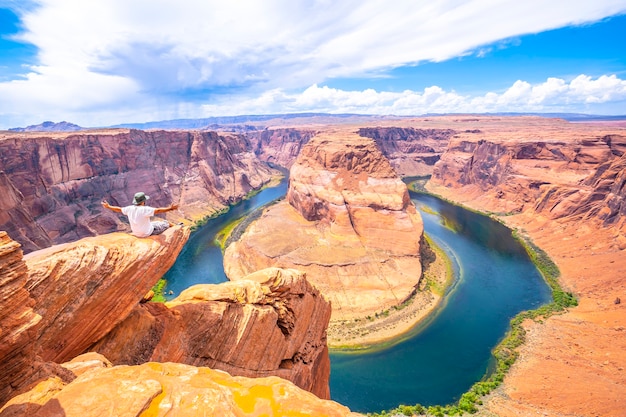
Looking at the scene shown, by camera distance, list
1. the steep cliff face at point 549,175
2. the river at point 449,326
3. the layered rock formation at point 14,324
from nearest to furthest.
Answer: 1. the layered rock formation at point 14,324
2. the river at point 449,326
3. the steep cliff face at point 549,175

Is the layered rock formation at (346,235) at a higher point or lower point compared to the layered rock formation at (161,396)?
lower

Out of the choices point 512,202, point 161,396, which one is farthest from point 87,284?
point 512,202

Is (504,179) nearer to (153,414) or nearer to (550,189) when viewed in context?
(550,189)

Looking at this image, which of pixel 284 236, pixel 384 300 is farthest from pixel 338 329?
pixel 284 236

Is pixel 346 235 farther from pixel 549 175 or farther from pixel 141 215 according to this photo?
pixel 549 175

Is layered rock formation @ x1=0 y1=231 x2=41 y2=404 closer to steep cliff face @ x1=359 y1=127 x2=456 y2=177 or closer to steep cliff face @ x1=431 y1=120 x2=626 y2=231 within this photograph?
steep cliff face @ x1=431 y1=120 x2=626 y2=231

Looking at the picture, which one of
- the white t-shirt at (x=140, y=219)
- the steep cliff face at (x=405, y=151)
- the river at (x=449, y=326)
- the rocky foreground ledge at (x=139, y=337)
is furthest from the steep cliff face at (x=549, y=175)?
the white t-shirt at (x=140, y=219)

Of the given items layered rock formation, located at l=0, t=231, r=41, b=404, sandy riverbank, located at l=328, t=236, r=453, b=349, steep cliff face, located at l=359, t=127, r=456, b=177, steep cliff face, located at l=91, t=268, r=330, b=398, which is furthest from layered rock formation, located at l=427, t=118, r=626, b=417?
layered rock formation, located at l=0, t=231, r=41, b=404

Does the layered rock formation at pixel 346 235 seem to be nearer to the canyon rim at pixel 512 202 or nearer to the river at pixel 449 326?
the river at pixel 449 326
